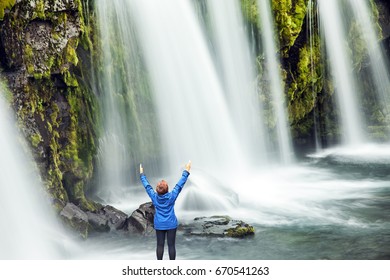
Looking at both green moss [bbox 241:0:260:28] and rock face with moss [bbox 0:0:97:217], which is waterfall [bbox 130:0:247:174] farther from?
A: rock face with moss [bbox 0:0:97:217]

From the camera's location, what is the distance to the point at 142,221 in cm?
1367

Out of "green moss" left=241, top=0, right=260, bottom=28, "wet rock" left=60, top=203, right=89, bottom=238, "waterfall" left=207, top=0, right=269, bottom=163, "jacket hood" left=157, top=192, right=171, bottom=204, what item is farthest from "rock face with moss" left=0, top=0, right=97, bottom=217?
"green moss" left=241, top=0, right=260, bottom=28

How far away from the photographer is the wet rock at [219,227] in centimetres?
1320

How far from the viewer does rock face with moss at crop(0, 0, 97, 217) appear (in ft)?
44.6

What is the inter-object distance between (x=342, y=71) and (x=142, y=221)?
1411cm

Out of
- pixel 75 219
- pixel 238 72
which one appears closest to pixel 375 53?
pixel 238 72

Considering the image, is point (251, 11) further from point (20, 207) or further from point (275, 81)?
point (20, 207)

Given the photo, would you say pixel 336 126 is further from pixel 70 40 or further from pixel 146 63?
pixel 70 40

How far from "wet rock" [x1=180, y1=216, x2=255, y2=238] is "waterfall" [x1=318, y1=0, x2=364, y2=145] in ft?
40.1

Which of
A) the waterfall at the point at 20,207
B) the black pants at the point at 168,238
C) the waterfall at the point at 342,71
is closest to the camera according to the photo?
the black pants at the point at 168,238

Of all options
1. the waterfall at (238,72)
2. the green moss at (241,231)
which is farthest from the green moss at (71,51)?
the waterfall at (238,72)

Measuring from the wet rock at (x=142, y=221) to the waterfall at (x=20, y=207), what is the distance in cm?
186

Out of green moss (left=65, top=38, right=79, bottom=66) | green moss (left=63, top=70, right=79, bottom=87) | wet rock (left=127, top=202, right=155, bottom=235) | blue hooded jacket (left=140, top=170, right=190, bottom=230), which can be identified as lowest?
wet rock (left=127, top=202, right=155, bottom=235)

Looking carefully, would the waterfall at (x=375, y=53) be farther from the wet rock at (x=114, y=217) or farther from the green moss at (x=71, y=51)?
the wet rock at (x=114, y=217)
